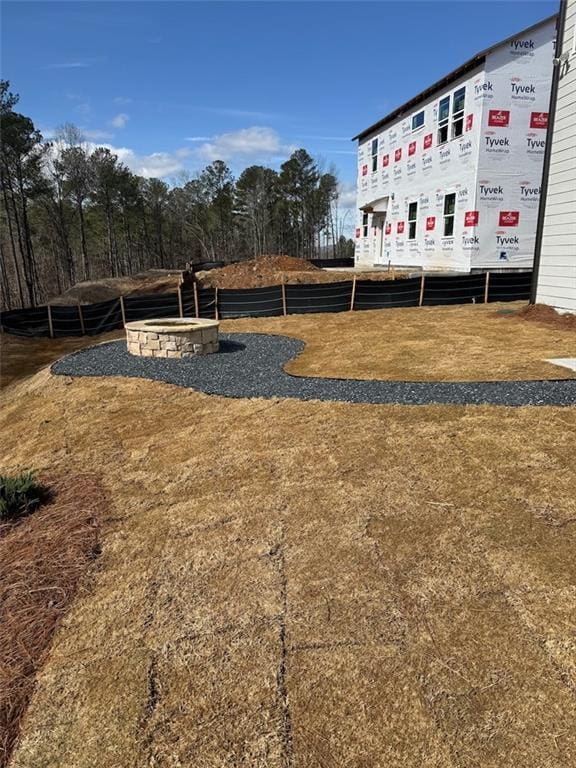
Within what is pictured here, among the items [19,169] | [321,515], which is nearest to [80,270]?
[19,169]

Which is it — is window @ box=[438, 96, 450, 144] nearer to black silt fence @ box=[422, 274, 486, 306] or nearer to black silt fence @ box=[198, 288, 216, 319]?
black silt fence @ box=[422, 274, 486, 306]

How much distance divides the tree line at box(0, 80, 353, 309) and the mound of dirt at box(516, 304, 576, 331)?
31.4m

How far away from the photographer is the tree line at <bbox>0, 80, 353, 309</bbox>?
123 ft

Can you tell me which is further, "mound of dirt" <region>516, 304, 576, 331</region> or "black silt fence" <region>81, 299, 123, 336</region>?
"black silt fence" <region>81, 299, 123, 336</region>

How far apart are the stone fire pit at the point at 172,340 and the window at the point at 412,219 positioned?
1404 centimetres

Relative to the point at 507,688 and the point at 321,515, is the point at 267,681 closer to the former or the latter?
the point at 507,688

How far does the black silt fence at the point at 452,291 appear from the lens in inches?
572

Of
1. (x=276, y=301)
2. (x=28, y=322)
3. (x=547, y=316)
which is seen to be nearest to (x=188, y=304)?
(x=276, y=301)

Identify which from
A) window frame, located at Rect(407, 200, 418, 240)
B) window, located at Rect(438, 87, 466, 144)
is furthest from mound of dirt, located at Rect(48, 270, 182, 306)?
window, located at Rect(438, 87, 466, 144)

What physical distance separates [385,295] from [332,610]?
43.1 feet

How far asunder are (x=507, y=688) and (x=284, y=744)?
3.25ft

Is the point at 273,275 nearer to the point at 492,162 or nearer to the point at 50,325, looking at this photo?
the point at 492,162

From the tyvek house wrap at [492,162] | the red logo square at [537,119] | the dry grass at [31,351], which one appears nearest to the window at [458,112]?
the tyvek house wrap at [492,162]

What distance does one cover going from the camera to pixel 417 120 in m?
19.5
